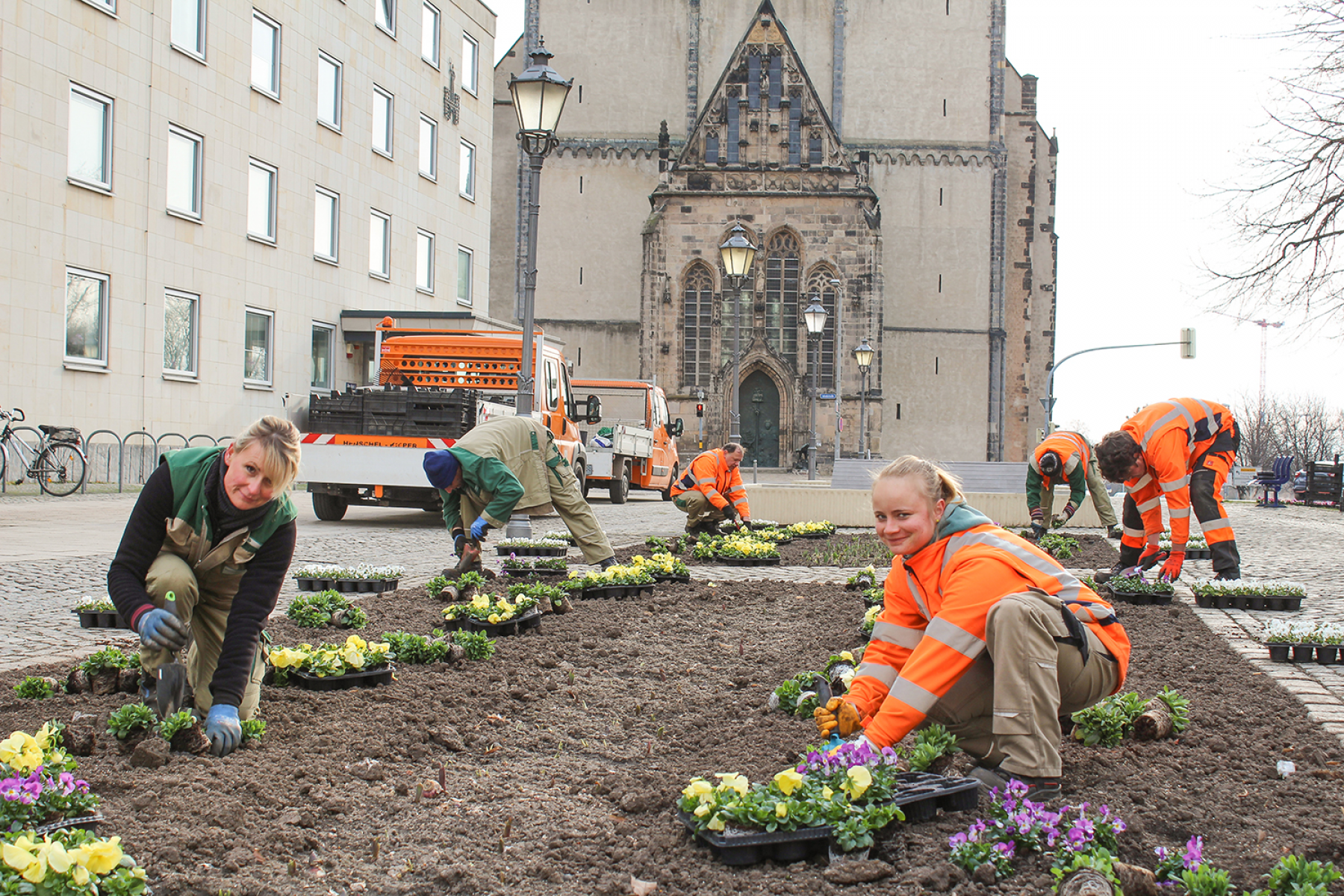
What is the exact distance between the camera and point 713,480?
1434 centimetres

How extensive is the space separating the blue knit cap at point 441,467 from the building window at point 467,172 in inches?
1064

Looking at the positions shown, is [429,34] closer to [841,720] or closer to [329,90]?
[329,90]

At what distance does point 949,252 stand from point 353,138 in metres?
28.5

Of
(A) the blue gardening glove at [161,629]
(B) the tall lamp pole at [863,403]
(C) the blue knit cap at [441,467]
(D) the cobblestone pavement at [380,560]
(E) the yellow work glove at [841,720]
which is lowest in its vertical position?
(D) the cobblestone pavement at [380,560]

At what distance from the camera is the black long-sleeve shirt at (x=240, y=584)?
4023 millimetres

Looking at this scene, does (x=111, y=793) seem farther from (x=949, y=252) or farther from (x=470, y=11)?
(x=949, y=252)

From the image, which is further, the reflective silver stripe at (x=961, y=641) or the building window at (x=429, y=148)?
the building window at (x=429, y=148)

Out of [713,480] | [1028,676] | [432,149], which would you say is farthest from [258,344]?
[1028,676]

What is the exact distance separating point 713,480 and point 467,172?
23.3 meters

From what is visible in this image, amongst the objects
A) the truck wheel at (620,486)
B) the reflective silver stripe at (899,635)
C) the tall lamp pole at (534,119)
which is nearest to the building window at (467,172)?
the truck wheel at (620,486)

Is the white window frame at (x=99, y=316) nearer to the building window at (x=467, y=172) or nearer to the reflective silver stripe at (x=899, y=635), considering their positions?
the building window at (x=467, y=172)

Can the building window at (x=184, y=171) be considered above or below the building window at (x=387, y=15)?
below

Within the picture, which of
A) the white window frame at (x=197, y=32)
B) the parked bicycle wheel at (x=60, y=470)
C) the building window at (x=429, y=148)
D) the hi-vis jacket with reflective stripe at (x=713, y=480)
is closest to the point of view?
the hi-vis jacket with reflective stripe at (x=713, y=480)

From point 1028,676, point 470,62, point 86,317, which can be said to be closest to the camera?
point 1028,676
